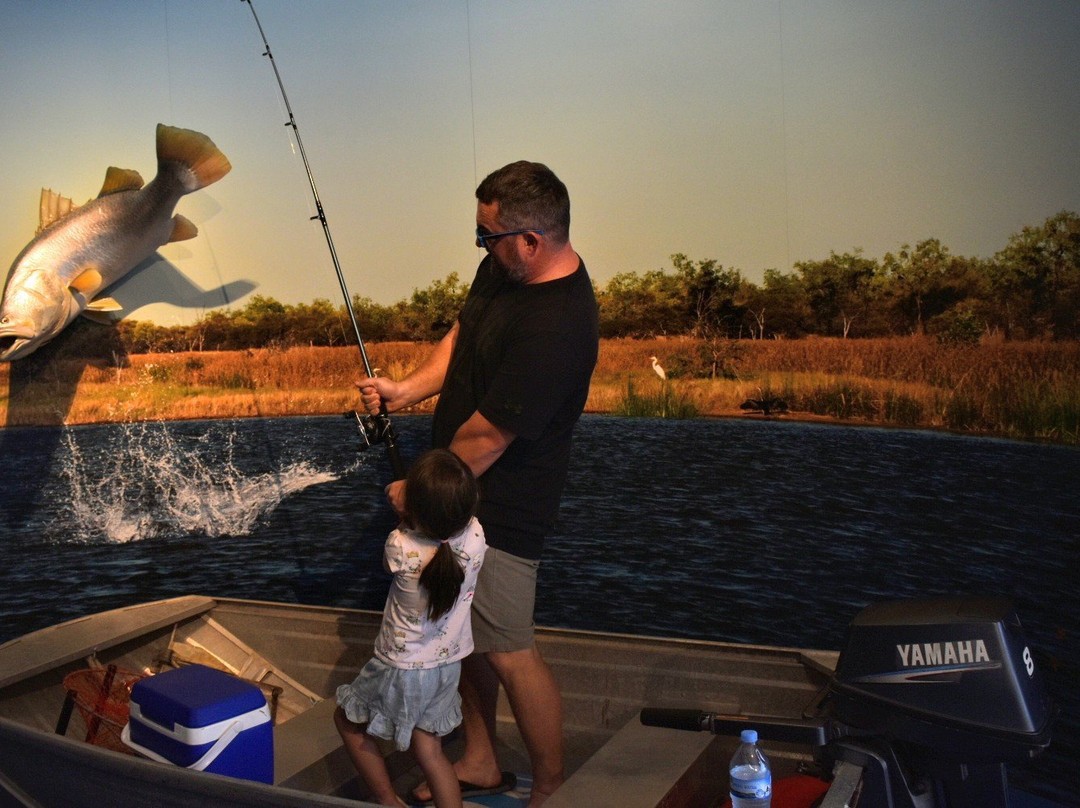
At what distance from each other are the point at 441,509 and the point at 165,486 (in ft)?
6.73

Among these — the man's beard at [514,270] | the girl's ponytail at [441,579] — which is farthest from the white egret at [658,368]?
the girl's ponytail at [441,579]

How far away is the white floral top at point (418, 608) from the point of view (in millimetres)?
1691

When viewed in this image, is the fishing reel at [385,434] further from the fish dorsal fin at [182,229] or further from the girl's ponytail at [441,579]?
the fish dorsal fin at [182,229]

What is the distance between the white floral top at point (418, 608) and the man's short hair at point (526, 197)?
1.71 feet

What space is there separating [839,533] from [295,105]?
2.13 metres

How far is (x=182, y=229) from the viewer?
334 cm

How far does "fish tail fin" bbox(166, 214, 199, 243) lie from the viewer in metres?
3.34

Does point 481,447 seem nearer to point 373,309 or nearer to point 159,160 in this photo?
point 373,309

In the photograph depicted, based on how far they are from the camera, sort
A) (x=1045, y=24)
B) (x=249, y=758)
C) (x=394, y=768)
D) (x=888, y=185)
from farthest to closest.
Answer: (x=888, y=185) → (x=1045, y=24) → (x=394, y=768) → (x=249, y=758)

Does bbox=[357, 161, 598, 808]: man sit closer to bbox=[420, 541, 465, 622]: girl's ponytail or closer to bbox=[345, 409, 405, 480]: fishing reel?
bbox=[420, 541, 465, 622]: girl's ponytail

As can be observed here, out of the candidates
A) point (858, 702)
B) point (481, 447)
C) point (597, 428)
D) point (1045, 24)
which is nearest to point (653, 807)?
point (858, 702)

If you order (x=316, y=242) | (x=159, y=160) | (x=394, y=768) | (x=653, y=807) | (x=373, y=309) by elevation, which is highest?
(x=159, y=160)

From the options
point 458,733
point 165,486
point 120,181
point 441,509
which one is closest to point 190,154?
point 120,181

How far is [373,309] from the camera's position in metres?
3.26
